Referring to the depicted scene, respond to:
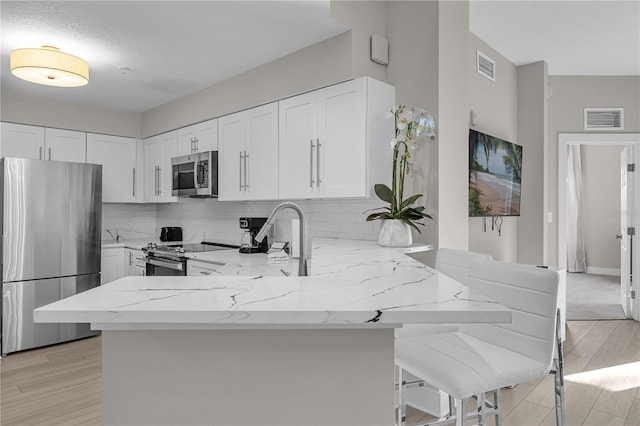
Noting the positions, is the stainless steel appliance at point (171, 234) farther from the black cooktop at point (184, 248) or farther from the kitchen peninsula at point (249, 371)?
the kitchen peninsula at point (249, 371)

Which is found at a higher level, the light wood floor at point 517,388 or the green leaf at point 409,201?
the green leaf at point 409,201

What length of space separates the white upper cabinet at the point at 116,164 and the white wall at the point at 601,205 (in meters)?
7.38

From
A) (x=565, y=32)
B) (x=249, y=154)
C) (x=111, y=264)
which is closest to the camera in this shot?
(x=249, y=154)

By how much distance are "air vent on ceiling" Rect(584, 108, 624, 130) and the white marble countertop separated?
4746mm

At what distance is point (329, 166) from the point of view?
9.83ft

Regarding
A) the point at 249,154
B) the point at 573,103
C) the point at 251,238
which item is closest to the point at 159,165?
the point at 249,154

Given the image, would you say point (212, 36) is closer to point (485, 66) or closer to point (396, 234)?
point (396, 234)

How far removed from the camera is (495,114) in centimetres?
432

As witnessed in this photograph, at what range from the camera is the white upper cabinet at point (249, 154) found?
346cm

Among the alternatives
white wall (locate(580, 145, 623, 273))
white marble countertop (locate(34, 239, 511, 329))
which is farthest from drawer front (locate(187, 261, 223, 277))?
white wall (locate(580, 145, 623, 273))

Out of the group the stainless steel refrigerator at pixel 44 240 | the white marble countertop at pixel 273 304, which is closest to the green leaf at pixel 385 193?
the white marble countertop at pixel 273 304

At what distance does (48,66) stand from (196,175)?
5.30ft

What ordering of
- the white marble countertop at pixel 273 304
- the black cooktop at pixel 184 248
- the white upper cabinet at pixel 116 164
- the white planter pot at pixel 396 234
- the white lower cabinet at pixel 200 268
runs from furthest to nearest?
the white upper cabinet at pixel 116 164 → the black cooktop at pixel 184 248 → the white lower cabinet at pixel 200 268 → the white planter pot at pixel 396 234 → the white marble countertop at pixel 273 304

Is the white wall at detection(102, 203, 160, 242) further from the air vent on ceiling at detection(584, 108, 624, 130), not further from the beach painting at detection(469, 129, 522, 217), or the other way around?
the air vent on ceiling at detection(584, 108, 624, 130)
